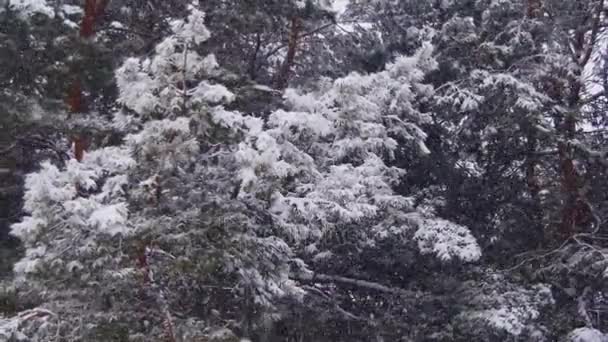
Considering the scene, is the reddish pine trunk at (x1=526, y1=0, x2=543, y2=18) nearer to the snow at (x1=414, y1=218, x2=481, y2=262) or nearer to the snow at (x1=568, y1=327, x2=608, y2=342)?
the snow at (x1=414, y1=218, x2=481, y2=262)

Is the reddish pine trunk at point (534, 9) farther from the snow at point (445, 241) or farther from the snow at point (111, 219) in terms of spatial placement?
the snow at point (111, 219)

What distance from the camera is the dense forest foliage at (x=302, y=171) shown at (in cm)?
583

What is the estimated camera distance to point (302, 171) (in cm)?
770

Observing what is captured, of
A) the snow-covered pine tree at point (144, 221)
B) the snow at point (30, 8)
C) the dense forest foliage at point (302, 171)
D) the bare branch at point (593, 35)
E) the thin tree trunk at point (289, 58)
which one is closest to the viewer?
the snow-covered pine tree at point (144, 221)

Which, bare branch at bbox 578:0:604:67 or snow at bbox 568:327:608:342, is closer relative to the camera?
snow at bbox 568:327:608:342

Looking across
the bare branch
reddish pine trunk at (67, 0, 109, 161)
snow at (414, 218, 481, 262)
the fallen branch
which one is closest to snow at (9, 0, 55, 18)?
reddish pine trunk at (67, 0, 109, 161)

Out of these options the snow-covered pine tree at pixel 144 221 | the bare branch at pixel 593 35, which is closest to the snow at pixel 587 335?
the bare branch at pixel 593 35

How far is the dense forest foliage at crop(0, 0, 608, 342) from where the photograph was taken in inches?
230

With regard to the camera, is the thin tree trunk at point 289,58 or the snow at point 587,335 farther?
the thin tree trunk at point 289,58

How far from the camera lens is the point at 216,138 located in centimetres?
616

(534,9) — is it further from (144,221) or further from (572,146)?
(144,221)

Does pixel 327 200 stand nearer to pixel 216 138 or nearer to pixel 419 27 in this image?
pixel 216 138

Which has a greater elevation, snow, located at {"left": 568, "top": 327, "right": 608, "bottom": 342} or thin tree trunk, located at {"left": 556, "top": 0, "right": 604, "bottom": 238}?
thin tree trunk, located at {"left": 556, "top": 0, "right": 604, "bottom": 238}

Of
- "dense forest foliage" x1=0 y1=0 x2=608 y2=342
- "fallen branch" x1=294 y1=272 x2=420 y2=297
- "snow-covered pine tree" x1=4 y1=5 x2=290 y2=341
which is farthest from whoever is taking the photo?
"fallen branch" x1=294 y1=272 x2=420 y2=297
